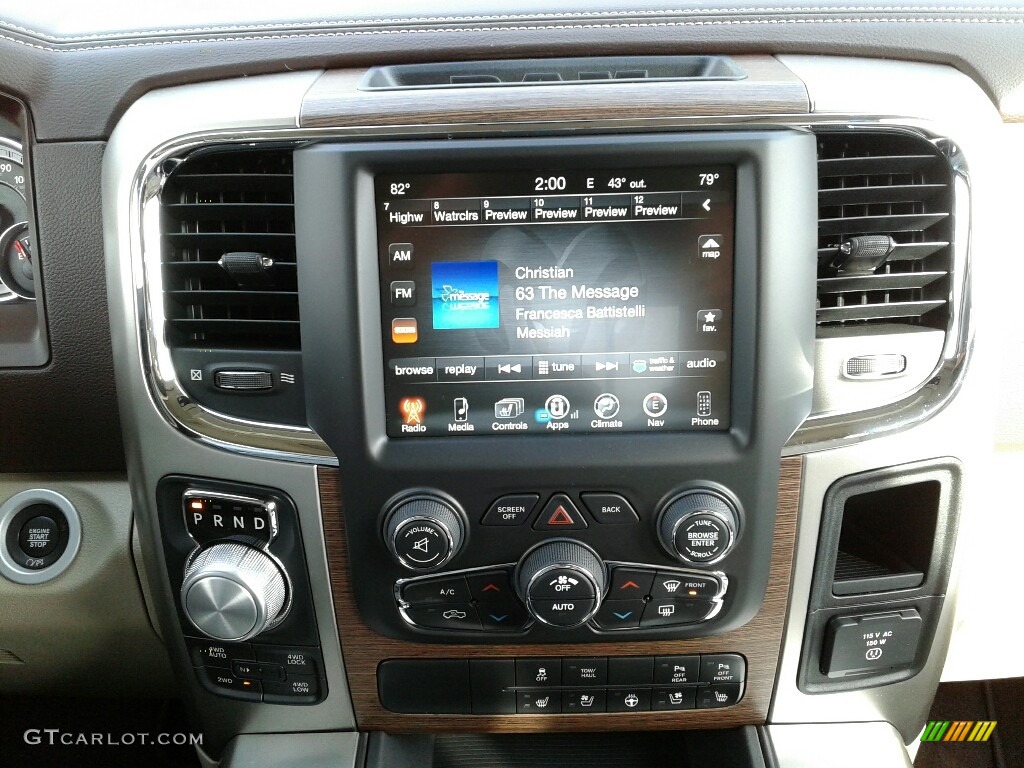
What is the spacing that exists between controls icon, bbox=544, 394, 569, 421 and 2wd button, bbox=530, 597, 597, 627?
0.22m

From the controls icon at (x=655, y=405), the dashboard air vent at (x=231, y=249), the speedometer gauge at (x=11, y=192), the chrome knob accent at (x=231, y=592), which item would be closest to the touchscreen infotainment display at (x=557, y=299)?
the controls icon at (x=655, y=405)

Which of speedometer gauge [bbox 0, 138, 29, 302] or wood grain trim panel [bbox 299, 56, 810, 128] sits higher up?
wood grain trim panel [bbox 299, 56, 810, 128]

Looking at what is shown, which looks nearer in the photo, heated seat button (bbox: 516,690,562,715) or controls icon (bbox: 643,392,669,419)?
controls icon (bbox: 643,392,669,419)

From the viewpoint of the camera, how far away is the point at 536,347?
35.9 inches

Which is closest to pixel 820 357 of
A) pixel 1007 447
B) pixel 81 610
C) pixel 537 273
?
pixel 537 273

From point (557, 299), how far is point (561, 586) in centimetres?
33

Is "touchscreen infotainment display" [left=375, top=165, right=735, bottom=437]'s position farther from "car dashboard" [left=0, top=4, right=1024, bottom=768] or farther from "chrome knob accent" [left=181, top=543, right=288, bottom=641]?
"chrome knob accent" [left=181, top=543, right=288, bottom=641]

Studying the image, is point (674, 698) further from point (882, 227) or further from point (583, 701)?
point (882, 227)

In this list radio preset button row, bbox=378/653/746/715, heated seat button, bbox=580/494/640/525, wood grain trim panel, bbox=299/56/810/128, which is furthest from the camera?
radio preset button row, bbox=378/653/746/715

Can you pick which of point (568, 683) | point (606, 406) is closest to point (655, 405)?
point (606, 406)

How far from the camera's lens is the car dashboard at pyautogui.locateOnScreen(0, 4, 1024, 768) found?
0.88 metres

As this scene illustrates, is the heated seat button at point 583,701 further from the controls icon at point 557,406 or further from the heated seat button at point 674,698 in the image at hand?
the controls icon at point 557,406

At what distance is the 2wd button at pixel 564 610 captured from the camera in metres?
0.95

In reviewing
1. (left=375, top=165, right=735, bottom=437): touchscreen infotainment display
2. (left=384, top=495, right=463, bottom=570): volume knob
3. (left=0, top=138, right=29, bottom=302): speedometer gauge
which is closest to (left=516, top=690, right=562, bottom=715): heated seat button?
(left=384, top=495, right=463, bottom=570): volume knob
